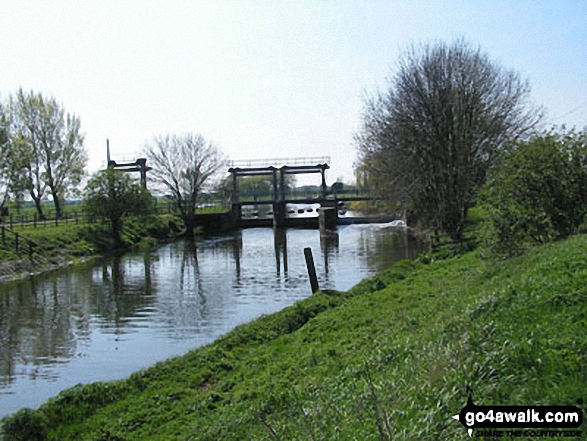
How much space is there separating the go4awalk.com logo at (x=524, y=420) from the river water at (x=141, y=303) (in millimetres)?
9341

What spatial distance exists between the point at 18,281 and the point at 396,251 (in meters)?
19.3

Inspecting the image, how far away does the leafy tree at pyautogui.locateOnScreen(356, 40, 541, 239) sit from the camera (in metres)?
28.3

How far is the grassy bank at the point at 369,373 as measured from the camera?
453cm

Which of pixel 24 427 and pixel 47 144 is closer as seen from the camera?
pixel 24 427

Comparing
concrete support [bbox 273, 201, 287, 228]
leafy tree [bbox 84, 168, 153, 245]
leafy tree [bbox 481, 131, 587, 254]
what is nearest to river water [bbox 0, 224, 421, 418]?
leafy tree [bbox 84, 168, 153, 245]

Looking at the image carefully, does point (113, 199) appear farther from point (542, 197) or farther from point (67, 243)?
point (542, 197)

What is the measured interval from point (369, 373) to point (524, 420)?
2681 mm

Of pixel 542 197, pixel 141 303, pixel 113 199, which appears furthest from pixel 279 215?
pixel 542 197

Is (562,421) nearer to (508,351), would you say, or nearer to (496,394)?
(496,394)

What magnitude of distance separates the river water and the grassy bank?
2571 millimetres

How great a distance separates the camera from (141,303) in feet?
69.6

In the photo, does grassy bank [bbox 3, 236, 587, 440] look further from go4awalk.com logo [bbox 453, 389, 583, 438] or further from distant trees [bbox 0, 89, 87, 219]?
distant trees [bbox 0, 89, 87, 219]

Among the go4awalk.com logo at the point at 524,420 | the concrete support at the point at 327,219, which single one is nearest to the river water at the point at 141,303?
the go4awalk.com logo at the point at 524,420

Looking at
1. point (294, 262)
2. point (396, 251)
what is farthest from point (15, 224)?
point (396, 251)
